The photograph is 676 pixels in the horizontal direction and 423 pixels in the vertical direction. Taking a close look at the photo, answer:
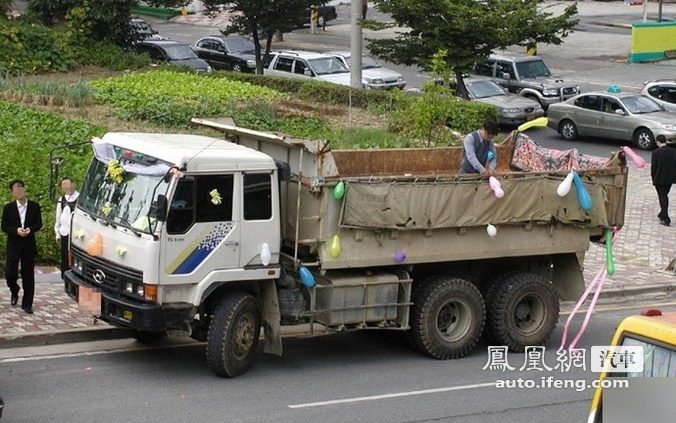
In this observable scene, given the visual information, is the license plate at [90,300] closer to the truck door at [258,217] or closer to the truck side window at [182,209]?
the truck side window at [182,209]

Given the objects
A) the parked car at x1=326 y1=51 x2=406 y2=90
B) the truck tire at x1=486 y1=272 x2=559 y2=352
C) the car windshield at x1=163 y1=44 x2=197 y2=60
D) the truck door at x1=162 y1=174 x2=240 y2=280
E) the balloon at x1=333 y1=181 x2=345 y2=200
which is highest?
the balloon at x1=333 y1=181 x2=345 y2=200

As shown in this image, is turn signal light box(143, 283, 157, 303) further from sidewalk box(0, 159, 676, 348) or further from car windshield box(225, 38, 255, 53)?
car windshield box(225, 38, 255, 53)

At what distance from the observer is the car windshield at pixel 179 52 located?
38.6 meters

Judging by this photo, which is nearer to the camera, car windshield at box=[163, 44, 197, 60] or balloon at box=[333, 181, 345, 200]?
balloon at box=[333, 181, 345, 200]

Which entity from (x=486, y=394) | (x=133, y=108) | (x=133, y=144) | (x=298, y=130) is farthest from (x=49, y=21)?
(x=486, y=394)

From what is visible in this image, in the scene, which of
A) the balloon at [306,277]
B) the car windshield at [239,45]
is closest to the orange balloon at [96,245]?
the balloon at [306,277]

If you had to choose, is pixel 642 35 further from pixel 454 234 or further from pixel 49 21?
pixel 454 234

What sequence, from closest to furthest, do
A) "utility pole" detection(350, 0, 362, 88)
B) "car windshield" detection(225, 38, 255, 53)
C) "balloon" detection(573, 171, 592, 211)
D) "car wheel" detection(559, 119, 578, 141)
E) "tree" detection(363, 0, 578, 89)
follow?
Result: "balloon" detection(573, 171, 592, 211) → "utility pole" detection(350, 0, 362, 88) → "tree" detection(363, 0, 578, 89) → "car wheel" detection(559, 119, 578, 141) → "car windshield" detection(225, 38, 255, 53)

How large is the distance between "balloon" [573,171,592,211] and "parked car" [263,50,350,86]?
22.4 meters

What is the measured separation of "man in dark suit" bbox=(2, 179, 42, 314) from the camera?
48.6ft

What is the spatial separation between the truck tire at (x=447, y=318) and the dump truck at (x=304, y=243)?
2 centimetres

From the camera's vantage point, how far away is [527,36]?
112ft

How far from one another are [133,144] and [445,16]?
2133 centimetres

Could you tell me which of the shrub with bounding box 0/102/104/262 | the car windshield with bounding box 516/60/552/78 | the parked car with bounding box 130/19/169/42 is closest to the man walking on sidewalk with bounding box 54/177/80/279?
the shrub with bounding box 0/102/104/262
